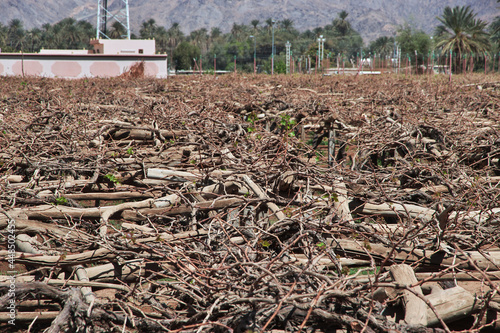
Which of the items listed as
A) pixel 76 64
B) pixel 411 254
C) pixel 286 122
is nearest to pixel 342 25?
pixel 76 64

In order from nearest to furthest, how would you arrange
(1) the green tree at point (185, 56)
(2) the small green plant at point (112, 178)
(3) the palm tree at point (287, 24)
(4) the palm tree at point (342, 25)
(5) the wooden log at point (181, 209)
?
(5) the wooden log at point (181, 209) < (2) the small green plant at point (112, 178) < (1) the green tree at point (185, 56) < (3) the palm tree at point (287, 24) < (4) the palm tree at point (342, 25)

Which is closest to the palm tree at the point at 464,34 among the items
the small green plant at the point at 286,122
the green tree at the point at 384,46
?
the small green plant at the point at 286,122

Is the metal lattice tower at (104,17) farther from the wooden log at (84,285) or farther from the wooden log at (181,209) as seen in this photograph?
the wooden log at (84,285)

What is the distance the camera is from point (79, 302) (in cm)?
280

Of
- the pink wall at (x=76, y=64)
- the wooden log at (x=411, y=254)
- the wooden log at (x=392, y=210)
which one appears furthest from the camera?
the pink wall at (x=76, y=64)

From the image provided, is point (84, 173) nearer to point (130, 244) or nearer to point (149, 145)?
point (149, 145)

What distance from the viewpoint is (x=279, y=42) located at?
382 feet

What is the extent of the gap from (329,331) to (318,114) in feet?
28.2

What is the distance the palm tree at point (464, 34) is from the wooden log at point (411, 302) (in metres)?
52.3

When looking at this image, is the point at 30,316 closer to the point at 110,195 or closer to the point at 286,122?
the point at 110,195

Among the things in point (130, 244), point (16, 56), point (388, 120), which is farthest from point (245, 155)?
point (16, 56)

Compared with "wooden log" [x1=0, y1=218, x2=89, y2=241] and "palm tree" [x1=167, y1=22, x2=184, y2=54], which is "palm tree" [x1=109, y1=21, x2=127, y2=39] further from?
"wooden log" [x1=0, y1=218, x2=89, y2=241]

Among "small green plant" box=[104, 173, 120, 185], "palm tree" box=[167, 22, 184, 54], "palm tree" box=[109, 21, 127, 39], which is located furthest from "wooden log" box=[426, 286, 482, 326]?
"palm tree" box=[167, 22, 184, 54]

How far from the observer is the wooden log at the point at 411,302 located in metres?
2.69
